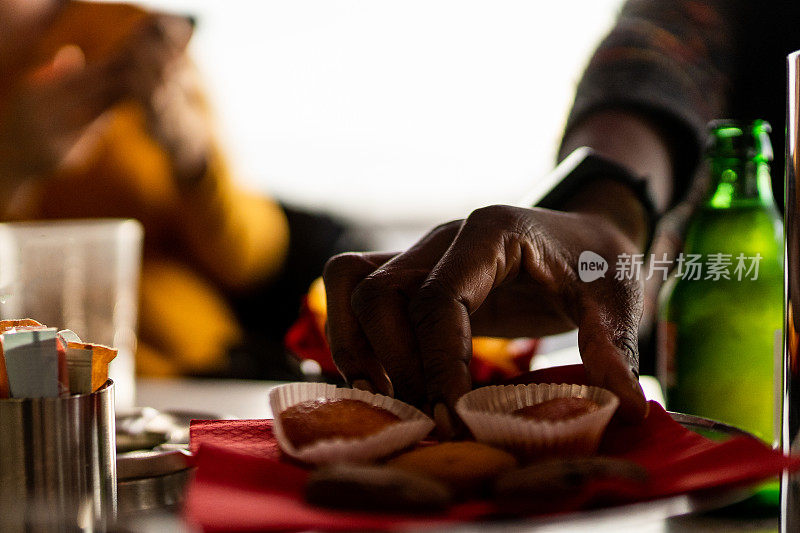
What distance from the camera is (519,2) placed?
2352 mm

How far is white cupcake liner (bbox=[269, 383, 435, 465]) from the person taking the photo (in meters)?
0.37

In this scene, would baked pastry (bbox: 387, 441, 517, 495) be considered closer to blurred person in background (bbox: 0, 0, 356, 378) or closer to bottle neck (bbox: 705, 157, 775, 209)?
bottle neck (bbox: 705, 157, 775, 209)

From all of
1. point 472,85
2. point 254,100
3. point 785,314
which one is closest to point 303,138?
point 254,100

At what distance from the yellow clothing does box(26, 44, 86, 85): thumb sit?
0.08m

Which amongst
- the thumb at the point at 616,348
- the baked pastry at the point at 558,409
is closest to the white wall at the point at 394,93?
the thumb at the point at 616,348

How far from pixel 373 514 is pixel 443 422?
0.46 ft

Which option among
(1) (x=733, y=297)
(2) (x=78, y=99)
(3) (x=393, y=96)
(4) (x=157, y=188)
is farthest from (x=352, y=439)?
(3) (x=393, y=96)

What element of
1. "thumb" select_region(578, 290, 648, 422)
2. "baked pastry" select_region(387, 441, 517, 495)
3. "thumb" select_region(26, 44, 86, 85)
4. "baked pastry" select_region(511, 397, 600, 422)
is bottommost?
"baked pastry" select_region(387, 441, 517, 495)

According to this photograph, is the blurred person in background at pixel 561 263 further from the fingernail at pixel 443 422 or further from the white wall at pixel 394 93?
the white wall at pixel 394 93

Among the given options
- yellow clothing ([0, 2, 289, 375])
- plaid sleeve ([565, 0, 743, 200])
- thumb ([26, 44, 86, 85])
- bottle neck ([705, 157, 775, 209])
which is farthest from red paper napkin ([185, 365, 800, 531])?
yellow clothing ([0, 2, 289, 375])

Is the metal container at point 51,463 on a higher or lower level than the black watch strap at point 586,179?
lower

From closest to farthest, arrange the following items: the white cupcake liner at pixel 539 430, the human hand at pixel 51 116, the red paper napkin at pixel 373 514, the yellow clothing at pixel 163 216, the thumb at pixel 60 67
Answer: the red paper napkin at pixel 373 514
the white cupcake liner at pixel 539 430
the human hand at pixel 51 116
the thumb at pixel 60 67
the yellow clothing at pixel 163 216

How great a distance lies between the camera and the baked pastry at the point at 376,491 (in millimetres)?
293

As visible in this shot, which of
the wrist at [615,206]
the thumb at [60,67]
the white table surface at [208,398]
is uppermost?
the thumb at [60,67]
